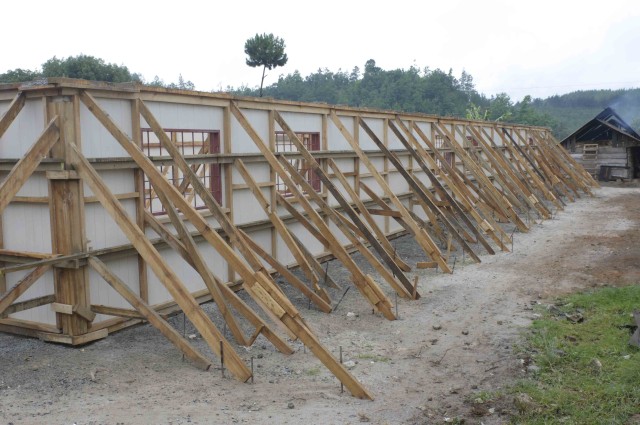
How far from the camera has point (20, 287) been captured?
786 centimetres

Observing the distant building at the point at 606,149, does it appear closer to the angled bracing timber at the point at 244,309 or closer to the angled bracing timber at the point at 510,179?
the angled bracing timber at the point at 510,179

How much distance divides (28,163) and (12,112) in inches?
42.2

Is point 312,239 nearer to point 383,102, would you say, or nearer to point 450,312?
point 450,312

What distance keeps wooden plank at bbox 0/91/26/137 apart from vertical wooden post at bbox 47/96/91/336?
482 millimetres

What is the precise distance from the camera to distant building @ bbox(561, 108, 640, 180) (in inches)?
1517

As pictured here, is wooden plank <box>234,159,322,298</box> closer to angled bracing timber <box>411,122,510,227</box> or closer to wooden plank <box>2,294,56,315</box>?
wooden plank <box>2,294,56,315</box>

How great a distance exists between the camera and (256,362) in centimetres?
796

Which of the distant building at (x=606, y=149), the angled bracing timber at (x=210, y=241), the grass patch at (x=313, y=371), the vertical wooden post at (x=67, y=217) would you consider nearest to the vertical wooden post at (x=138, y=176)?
the angled bracing timber at (x=210, y=241)

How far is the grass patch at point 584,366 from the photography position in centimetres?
635

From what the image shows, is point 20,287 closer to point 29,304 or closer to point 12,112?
point 29,304

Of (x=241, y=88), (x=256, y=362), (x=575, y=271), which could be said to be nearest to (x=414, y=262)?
(x=575, y=271)

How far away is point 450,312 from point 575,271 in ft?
14.3

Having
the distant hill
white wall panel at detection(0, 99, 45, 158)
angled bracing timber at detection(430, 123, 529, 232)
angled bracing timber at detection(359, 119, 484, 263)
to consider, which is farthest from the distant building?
the distant hill

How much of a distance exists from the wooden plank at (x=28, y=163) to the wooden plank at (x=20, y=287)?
1.00 meters
